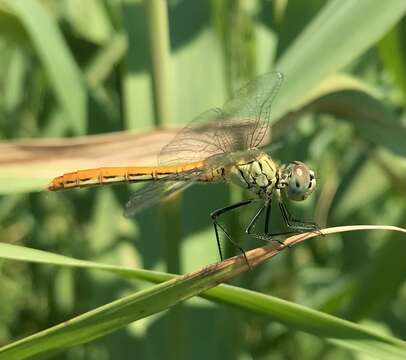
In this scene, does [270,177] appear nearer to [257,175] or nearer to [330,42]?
[257,175]

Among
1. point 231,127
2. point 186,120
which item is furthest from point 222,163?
point 186,120

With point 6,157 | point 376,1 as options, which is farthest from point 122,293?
point 376,1

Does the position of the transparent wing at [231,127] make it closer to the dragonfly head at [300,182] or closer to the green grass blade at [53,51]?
the dragonfly head at [300,182]

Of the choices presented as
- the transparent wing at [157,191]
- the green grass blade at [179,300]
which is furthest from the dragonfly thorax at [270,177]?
the green grass blade at [179,300]

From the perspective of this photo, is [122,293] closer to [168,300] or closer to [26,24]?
[26,24]

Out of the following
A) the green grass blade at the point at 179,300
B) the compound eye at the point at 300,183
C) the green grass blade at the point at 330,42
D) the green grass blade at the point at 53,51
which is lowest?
the green grass blade at the point at 179,300

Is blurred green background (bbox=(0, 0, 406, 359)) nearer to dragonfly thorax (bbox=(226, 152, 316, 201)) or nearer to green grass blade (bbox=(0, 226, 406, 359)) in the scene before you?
dragonfly thorax (bbox=(226, 152, 316, 201))

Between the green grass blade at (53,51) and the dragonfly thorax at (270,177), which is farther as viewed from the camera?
the green grass blade at (53,51)

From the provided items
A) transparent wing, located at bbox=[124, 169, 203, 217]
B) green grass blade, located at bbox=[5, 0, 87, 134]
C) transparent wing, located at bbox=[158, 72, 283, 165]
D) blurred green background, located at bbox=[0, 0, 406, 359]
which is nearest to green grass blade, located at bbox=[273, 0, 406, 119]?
blurred green background, located at bbox=[0, 0, 406, 359]
